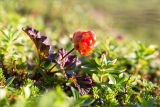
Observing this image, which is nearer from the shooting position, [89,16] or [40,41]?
[40,41]

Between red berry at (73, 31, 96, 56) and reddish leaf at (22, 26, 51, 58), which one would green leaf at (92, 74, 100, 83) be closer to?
red berry at (73, 31, 96, 56)

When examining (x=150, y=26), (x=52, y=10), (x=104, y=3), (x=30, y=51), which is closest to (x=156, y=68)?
(x=30, y=51)

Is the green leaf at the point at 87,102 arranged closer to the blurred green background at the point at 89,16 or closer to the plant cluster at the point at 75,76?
the plant cluster at the point at 75,76

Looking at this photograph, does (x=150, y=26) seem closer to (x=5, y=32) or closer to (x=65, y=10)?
(x=65, y=10)

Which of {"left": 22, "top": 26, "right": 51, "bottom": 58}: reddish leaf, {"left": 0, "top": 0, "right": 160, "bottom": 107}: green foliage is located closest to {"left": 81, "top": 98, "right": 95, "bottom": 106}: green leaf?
{"left": 0, "top": 0, "right": 160, "bottom": 107}: green foliage

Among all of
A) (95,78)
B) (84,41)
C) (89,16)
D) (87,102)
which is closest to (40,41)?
(84,41)

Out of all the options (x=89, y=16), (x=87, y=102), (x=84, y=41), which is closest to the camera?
(x=87, y=102)

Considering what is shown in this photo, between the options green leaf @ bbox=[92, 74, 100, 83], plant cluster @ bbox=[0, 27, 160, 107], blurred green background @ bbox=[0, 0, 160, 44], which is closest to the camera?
plant cluster @ bbox=[0, 27, 160, 107]

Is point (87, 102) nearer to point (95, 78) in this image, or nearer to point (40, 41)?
point (95, 78)
